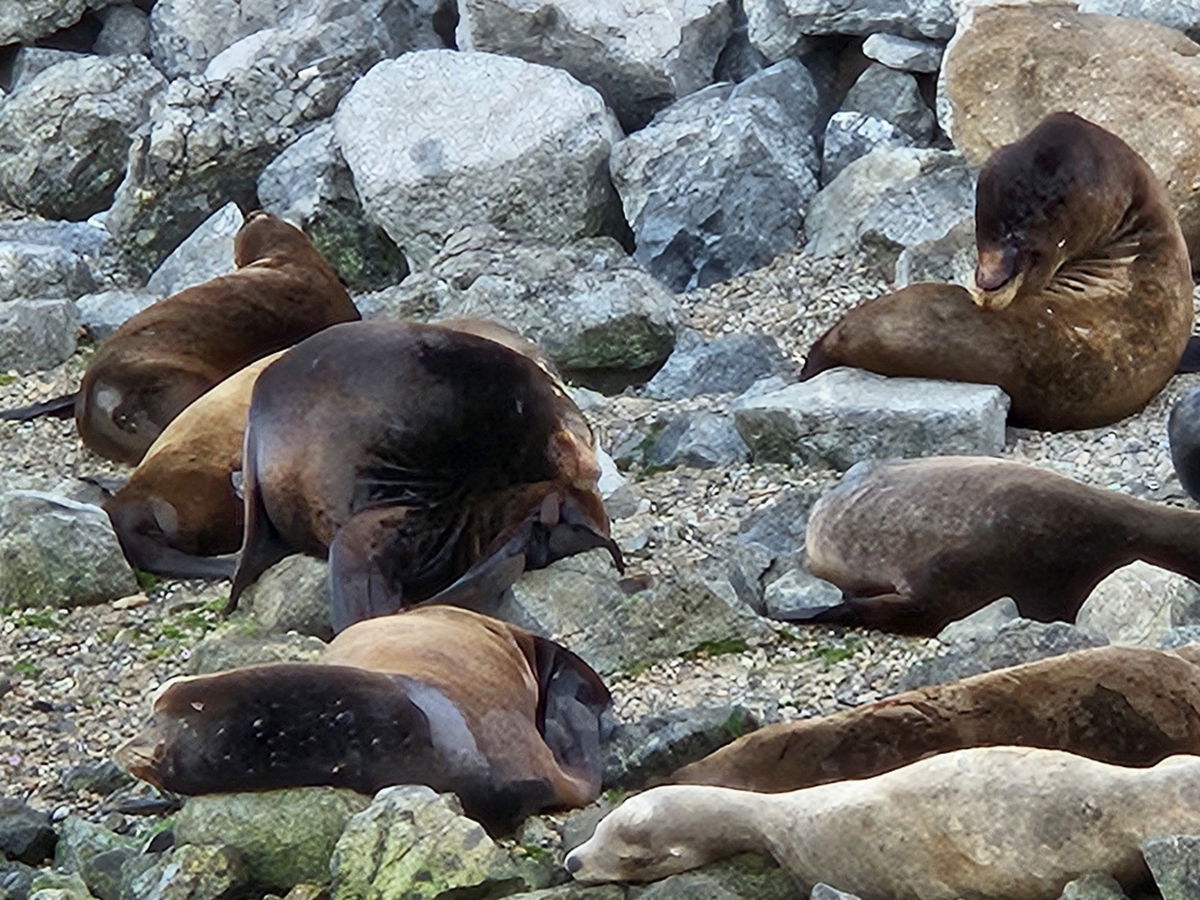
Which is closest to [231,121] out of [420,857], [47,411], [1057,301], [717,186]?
[717,186]

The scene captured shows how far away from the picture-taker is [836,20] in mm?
10359

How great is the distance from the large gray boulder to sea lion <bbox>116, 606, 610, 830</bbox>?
5613 millimetres

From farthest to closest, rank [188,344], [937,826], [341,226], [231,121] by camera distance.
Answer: [231,121], [341,226], [188,344], [937,826]

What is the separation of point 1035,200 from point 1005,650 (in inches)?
134

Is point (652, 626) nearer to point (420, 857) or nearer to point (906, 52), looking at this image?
point (420, 857)

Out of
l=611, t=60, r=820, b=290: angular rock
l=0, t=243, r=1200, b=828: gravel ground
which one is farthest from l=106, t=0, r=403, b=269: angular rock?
l=0, t=243, r=1200, b=828: gravel ground

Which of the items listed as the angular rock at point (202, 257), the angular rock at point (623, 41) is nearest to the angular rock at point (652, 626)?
the angular rock at point (202, 257)

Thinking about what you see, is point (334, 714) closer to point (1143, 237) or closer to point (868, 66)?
point (1143, 237)

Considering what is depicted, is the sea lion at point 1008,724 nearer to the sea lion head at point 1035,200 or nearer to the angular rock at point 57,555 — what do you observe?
the angular rock at point 57,555

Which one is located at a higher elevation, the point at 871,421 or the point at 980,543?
the point at 980,543

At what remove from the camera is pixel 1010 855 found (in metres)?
3.40

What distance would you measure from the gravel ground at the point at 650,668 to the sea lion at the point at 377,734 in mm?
518

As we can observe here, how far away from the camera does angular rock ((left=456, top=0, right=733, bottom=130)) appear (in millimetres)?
10859

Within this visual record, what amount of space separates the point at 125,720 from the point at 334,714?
1555 mm
